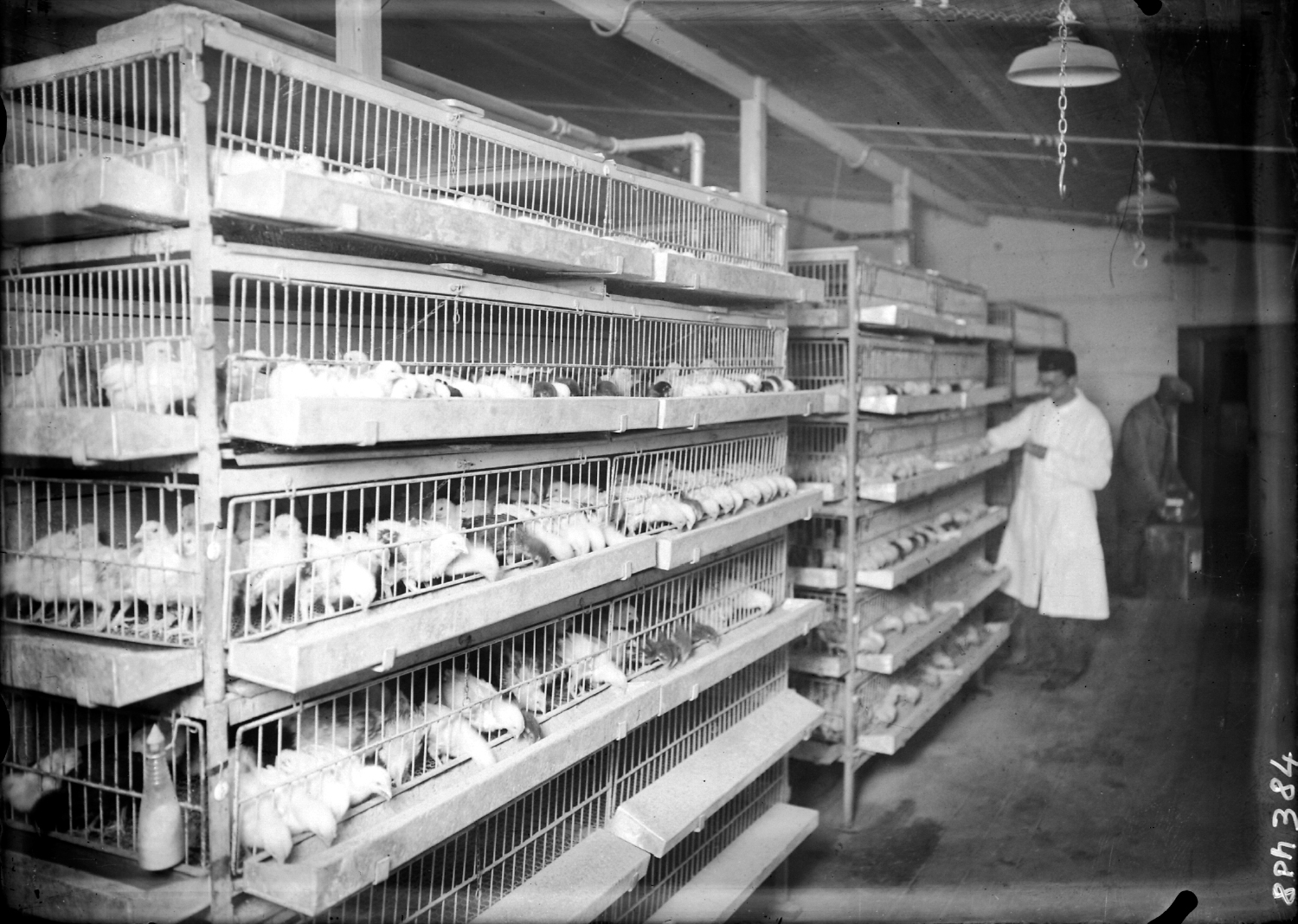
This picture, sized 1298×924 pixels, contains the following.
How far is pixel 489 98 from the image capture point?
367 cm

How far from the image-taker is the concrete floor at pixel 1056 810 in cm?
402

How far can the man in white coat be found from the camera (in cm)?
641

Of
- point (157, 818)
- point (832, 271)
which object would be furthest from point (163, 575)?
point (832, 271)

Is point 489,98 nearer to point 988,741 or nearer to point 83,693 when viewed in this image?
point 83,693

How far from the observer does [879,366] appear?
206 inches

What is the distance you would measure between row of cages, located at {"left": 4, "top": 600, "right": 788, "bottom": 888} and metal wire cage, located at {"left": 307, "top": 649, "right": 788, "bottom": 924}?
0.07 ft

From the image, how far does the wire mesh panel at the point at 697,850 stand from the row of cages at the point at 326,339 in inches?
64.2

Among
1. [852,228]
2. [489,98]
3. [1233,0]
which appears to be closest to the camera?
[1233,0]

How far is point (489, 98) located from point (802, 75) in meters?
1.64

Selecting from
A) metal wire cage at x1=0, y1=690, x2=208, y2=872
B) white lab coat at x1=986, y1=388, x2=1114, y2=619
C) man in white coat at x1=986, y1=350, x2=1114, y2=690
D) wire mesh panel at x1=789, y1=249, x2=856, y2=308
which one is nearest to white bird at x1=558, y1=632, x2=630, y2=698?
metal wire cage at x1=0, y1=690, x2=208, y2=872

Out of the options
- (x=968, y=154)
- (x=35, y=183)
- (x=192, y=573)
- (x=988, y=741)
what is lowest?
(x=988, y=741)

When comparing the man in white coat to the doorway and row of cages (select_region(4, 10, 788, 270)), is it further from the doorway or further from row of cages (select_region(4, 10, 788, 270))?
row of cages (select_region(4, 10, 788, 270))

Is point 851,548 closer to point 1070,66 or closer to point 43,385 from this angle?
point 1070,66

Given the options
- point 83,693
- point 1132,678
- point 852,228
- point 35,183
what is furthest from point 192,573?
point 852,228
